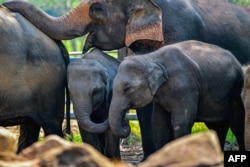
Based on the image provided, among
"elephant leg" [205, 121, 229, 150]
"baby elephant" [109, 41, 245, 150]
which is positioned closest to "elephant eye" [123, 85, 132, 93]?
"baby elephant" [109, 41, 245, 150]

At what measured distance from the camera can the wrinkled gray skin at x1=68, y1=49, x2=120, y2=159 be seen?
9.41 metres

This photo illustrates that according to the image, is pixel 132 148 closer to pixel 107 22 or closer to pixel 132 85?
pixel 107 22

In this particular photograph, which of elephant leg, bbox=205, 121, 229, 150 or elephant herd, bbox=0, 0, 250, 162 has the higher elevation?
elephant herd, bbox=0, 0, 250, 162

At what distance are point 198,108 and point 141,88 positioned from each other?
0.67 m

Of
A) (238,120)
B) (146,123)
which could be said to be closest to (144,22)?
(146,123)

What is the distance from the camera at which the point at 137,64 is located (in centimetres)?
883

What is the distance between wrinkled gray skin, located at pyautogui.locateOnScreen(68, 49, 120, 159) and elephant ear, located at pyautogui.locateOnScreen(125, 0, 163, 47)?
528 mm

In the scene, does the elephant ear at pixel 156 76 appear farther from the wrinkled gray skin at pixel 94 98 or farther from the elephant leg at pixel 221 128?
the elephant leg at pixel 221 128

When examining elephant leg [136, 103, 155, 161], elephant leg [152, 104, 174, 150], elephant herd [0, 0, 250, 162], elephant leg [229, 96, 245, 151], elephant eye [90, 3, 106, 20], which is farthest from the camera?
elephant eye [90, 3, 106, 20]

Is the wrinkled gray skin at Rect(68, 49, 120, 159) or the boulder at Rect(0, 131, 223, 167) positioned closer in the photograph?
the boulder at Rect(0, 131, 223, 167)

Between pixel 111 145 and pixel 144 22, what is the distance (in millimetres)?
1514

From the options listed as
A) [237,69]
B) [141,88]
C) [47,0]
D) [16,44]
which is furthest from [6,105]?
[47,0]

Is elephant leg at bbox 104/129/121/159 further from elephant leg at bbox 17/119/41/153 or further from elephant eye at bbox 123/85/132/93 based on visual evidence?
elephant leg at bbox 17/119/41/153

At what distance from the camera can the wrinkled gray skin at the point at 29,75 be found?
31.9 feet
